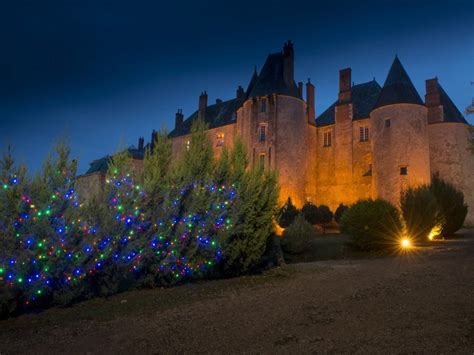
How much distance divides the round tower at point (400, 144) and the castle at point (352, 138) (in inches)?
2.7

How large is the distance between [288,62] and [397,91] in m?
8.98

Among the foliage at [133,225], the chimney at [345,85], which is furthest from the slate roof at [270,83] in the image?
the foliage at [133,225]

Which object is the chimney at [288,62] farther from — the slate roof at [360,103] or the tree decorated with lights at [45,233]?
the tree decorated with lights at [45,233]

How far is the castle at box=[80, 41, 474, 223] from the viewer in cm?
2912

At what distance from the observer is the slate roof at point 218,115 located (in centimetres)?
3741

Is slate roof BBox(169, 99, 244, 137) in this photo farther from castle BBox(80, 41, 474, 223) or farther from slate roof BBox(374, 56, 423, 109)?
slate roof BBox(374, 56, 423, 109)

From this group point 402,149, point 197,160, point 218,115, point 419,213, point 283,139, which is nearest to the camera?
point 197,160

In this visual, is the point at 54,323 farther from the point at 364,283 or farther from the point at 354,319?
the point at 364,283

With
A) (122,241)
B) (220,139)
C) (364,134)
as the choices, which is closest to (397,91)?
(364,134)

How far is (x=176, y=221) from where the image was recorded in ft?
30.2

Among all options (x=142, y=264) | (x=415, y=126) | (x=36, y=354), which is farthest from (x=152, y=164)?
(x=415, y=126)

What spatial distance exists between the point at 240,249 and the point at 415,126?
937 inches

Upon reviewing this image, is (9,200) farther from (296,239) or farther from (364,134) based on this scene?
(364,134)

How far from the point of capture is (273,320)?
565 centimetres
